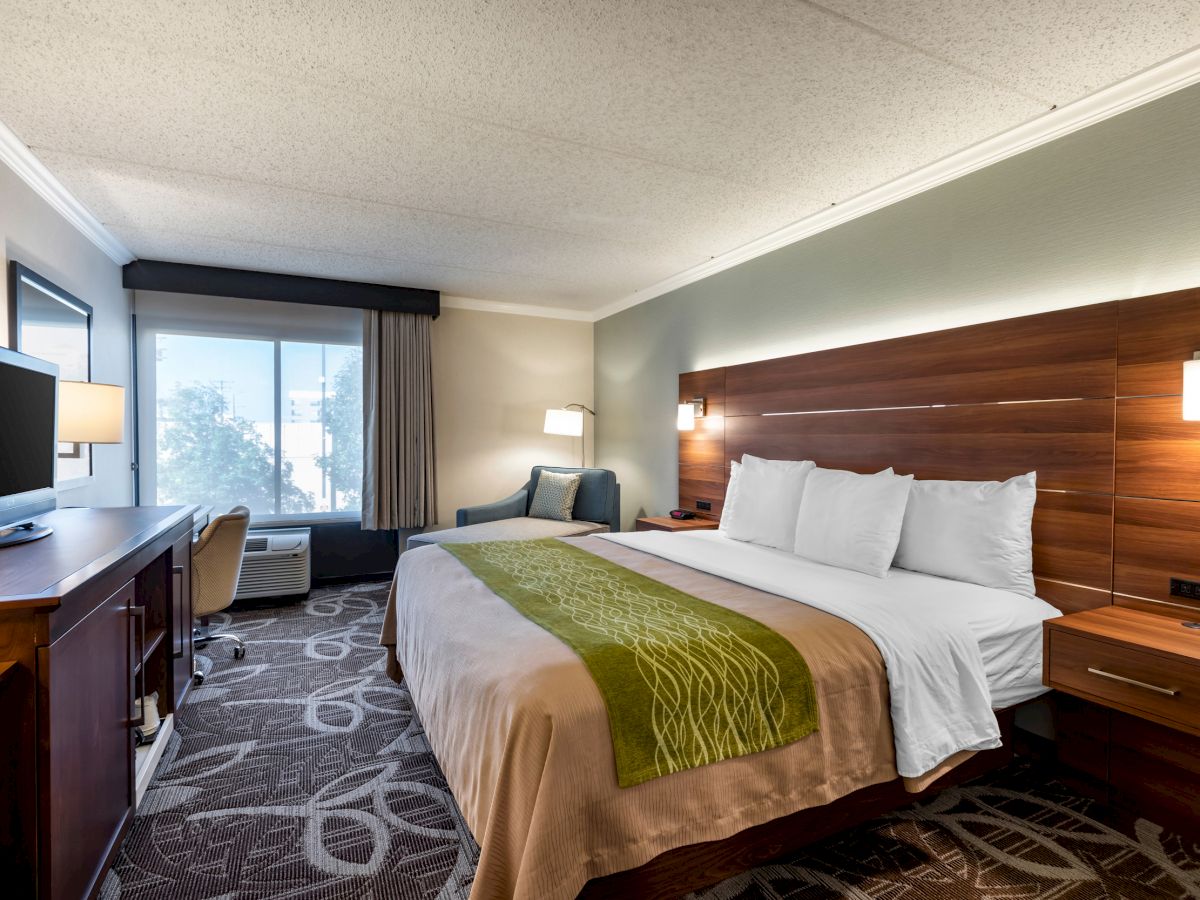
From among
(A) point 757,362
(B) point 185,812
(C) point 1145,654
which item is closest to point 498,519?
(A) point 757,362

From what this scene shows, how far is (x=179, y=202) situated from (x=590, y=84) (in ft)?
8.26

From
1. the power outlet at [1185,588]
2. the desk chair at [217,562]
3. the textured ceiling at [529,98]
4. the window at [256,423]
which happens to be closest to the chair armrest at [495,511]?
the window at [256,423]

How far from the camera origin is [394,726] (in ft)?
8.73

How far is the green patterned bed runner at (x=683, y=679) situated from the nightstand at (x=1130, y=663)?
958 millimetres

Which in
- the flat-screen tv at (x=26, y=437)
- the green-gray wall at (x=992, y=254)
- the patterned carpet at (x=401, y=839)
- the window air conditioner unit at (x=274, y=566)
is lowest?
the patterned carpet at (x=401, y=839)

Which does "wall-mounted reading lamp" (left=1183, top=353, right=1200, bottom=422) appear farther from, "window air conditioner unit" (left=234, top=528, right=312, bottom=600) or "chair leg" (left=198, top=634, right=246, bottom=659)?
"window air conditioner unit" (left=234, top=528, right=312, bottom=600)

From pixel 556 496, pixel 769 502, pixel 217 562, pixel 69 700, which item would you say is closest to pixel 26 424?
pixel 69 700

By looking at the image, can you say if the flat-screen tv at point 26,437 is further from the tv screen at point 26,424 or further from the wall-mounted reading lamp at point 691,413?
the wall-mounted reading lamp at point 691,413

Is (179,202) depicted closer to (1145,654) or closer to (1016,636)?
(1016,636)

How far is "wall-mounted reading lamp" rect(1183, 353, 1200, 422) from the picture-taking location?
1881 millimetres

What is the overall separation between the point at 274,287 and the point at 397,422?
4.56 ft

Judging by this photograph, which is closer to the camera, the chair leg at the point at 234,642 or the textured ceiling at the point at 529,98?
the textured ceiling at the point at 529,98

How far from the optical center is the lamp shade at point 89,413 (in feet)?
9.23

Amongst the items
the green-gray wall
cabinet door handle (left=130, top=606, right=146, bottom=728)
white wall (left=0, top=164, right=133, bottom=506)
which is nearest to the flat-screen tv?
cabinet door handle (left=130, top=606, right=146, bottom=728)
